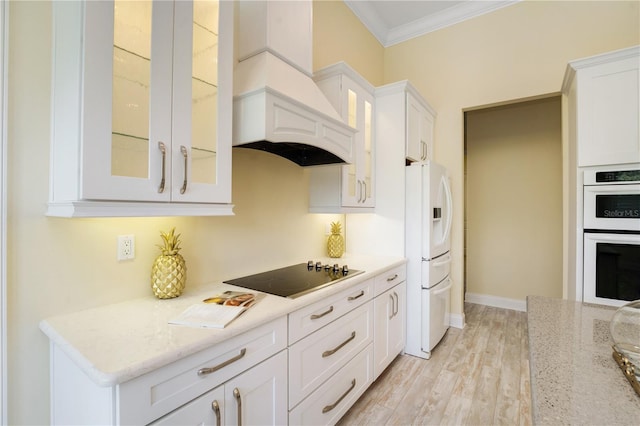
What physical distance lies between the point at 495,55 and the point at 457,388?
3.23 metres

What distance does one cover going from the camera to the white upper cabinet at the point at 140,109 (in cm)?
99

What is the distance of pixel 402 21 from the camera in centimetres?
346

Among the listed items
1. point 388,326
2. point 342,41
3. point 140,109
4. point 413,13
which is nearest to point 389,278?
point 388,326

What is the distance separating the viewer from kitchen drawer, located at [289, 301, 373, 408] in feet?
4.68

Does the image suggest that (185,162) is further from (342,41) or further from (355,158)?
(342,41)

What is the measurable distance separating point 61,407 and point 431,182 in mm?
2637

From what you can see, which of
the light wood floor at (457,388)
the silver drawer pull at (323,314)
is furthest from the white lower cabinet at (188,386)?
the light wood floor at (457,388)

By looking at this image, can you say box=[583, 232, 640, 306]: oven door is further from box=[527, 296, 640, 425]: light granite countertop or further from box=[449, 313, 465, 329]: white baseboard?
box=[449, 313, 465, 329]: white baseboard

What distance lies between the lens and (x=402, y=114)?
8.77ft

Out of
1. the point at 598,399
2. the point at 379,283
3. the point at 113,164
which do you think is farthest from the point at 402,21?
the point at 598,399

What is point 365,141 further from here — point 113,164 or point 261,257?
point 113,164

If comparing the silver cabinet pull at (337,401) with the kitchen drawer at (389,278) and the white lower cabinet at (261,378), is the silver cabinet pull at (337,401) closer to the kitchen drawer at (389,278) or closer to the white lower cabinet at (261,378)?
the white lower cabinet at (261,378)

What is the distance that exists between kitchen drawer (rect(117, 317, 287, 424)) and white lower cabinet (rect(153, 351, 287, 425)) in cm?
3

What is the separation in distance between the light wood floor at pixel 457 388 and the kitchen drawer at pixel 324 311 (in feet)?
2.42
